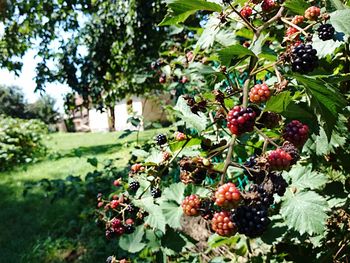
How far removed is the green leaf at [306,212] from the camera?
44.9 inches

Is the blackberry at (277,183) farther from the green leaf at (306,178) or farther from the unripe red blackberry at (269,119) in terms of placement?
the green leaf at (306,178)

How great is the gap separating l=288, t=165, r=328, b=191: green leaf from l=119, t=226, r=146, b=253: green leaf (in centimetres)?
63

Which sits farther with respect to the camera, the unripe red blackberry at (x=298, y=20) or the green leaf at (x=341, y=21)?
the unripe red blackberry at (x=298, y=20)

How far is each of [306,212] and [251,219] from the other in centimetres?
50

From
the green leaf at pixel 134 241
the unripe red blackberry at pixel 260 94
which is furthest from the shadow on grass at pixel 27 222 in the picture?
the unripe red blackberry at pixel 260 94

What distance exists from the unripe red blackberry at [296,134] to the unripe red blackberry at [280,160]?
0.19ft

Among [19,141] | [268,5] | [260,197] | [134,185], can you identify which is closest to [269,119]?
[260,197]

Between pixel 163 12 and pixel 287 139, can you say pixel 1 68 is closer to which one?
pixel 163 12

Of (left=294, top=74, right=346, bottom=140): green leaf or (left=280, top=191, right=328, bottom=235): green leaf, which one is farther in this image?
(left=280, top=191, right=328, bottom=235): green leaf

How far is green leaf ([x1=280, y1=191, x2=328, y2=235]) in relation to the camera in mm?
1142

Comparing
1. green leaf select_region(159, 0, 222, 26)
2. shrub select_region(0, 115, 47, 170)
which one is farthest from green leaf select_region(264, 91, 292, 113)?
shrub select_region(0, 115, 47, 170)

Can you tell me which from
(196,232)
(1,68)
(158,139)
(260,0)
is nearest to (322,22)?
(260,0)

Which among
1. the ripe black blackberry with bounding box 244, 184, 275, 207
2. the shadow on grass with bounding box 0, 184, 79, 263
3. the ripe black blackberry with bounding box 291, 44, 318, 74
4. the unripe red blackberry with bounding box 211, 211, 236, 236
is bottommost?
the shadow on grass with bounding box 0, 184, 79, 263

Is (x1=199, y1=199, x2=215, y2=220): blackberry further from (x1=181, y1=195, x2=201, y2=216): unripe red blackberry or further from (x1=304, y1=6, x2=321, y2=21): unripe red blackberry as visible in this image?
(x1=304, y1=6, x2=321, y2=21): unripe red blackberry
